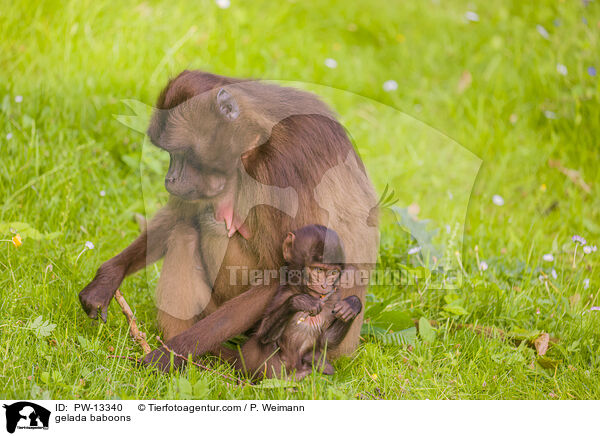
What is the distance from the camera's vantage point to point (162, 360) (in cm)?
358

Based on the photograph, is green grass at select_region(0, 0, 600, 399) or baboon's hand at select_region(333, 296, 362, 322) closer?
baboon's hand at select_region(333, 296, 362, 322)

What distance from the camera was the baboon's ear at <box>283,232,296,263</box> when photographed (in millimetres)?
3340

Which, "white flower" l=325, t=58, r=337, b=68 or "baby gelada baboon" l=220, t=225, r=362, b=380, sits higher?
"baby gelada baboon" l=220, t=225, r=362, b=380

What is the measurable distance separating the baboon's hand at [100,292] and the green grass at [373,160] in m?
0.14

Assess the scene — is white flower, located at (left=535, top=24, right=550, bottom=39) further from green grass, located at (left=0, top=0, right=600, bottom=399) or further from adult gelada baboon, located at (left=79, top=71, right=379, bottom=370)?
adult gelada baboon, located at (left=79, top=71, right=379, bottom=370)

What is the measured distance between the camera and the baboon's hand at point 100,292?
3828 mm

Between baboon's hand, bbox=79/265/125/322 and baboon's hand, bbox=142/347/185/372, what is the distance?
1.26ft
